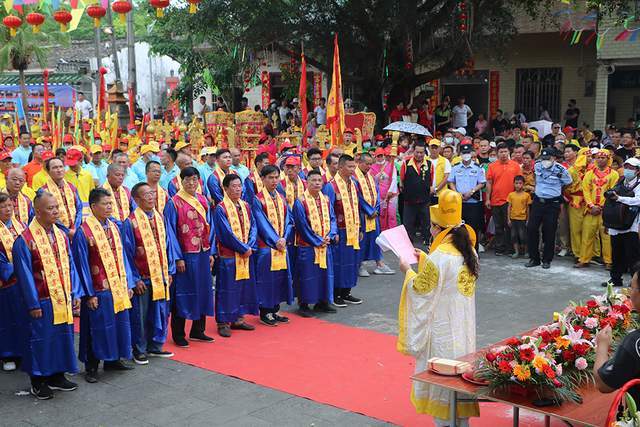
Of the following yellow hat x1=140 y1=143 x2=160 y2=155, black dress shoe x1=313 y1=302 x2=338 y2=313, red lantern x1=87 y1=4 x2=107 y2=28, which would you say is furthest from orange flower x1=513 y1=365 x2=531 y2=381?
red lantern x1=87 y1=4 x2=107 y2=28

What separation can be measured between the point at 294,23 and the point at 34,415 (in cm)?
1210

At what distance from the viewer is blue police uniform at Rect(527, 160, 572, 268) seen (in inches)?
399

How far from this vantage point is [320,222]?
8.07 meters

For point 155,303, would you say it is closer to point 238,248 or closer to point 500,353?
point 238,248

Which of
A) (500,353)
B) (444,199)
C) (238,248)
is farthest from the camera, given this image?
(238,248)

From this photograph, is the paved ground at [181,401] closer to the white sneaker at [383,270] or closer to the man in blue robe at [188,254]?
the man in blue robe at [188,254]

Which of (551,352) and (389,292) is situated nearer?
(551,352)

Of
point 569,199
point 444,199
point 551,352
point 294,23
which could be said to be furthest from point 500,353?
point 294,23

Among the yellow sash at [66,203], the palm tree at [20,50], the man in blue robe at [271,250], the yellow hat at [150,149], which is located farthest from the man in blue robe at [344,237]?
the palm tree at [20,50]

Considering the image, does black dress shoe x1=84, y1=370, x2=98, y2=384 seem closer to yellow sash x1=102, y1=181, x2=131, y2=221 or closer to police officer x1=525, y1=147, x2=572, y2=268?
yellow sash x1=102, y1=181, x2=131, y2=221

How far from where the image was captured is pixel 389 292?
9062mm

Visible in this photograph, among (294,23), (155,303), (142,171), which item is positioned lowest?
(155,303)

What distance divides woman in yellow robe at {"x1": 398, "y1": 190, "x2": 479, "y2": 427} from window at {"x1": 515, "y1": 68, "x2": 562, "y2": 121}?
15.5 metres

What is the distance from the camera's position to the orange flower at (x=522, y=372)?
4.04 metres
